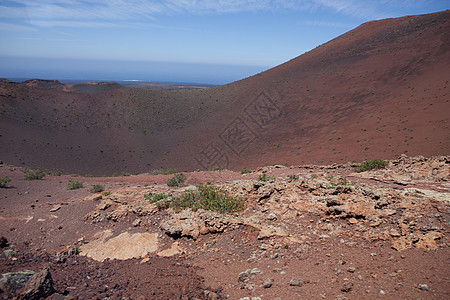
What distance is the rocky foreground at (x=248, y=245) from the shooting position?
2.93m

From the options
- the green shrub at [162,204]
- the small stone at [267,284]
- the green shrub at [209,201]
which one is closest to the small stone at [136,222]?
the green shrub at [162,204]

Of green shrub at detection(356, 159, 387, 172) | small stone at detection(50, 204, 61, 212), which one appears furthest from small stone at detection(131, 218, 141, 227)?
green shrub at detection(356, 159, 387, 172)

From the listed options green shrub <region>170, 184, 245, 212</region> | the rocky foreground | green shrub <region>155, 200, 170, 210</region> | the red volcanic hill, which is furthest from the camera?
the red volcanic hill

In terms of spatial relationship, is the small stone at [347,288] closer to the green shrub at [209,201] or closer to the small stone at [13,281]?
the green shrub at [209,201]

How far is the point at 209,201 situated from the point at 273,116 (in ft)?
72.5

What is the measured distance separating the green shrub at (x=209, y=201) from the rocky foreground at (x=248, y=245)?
0.21 metres

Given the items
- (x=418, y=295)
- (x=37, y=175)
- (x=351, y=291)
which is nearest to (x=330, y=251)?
(x=351, y=291)

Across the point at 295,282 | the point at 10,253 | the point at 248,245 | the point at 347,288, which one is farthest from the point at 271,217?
the point at 10,253

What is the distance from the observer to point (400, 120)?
57.4 feet

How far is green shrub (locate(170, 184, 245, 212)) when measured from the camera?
5.32 m

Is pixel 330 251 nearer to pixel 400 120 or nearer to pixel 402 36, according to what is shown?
pixel 400 120

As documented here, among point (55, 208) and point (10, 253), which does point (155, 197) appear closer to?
point (55, 208)

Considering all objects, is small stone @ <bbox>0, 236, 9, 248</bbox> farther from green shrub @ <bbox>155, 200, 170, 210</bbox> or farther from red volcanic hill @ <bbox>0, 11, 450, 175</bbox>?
red volcanic hill @ <bbox>0, 11, 450, 175</bbox>

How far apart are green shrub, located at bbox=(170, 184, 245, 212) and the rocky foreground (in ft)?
0.70
